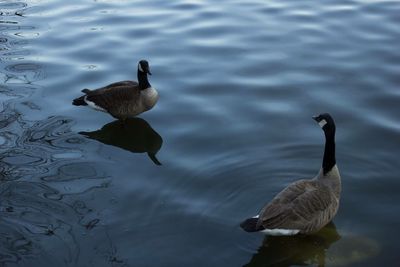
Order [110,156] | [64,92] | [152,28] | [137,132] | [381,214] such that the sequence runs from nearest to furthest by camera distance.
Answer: [381,214]
[110,156]
[137,132]
[64,92]
[152,28]

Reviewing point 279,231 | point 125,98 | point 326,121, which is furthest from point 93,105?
point 279,231

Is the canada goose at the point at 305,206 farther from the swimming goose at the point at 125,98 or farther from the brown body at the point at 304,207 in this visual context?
the swimming goose at the point at 125,98

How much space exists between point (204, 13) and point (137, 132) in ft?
17.2

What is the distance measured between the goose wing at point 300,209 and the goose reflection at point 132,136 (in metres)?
2.48

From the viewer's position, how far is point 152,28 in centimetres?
1224

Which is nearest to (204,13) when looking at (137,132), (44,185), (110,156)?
(137,132)

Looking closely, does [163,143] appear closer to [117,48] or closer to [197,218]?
[197,218]

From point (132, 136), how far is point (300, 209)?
11.4 ft

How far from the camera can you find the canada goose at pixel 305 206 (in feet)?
18.4

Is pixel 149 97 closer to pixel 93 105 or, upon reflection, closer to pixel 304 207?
pixel 93 105

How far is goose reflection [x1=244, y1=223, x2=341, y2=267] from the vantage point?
18.9 feet

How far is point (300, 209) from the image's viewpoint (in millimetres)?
5734

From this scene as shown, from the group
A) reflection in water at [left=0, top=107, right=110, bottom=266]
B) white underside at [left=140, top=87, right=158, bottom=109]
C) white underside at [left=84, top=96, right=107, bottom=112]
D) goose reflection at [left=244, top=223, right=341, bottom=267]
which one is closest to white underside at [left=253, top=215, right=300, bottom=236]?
goose reflection at [left=244, top=223, right=341, bottom=267]

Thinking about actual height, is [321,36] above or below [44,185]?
above
